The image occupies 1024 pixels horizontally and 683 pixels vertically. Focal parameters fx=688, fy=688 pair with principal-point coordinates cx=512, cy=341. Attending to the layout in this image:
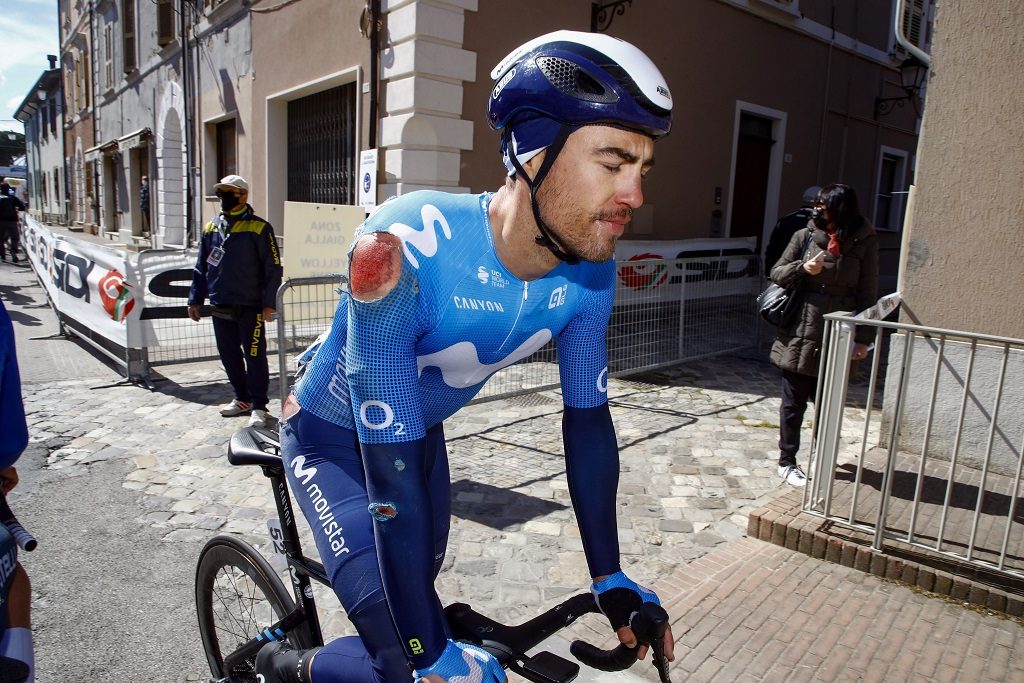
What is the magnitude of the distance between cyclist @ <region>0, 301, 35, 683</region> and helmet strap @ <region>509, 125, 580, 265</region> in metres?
1.42

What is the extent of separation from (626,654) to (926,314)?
477 centimetres

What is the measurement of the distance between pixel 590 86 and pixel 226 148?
16043 millimetres

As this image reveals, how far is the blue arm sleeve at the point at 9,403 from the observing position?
1922 millimetres

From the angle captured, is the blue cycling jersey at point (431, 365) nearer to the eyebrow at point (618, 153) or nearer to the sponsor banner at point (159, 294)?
the eyebrow at point (618, 153)

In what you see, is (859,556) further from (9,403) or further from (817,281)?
(9,403)

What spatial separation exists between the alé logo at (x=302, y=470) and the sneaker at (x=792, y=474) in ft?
13.2

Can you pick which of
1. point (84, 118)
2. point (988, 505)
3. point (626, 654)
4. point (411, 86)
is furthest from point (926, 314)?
point (84, 118)

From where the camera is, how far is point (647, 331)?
8211mm

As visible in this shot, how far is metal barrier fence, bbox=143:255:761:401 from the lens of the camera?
7.10 m

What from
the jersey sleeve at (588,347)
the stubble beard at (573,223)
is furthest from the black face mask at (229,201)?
the stubble beard at (573,223)

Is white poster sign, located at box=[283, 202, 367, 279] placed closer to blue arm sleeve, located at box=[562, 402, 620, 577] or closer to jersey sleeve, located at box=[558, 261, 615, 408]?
jersey sleeve, located at box=[558, 261, 615, 408]

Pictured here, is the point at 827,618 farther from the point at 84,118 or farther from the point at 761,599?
the point at 84,118

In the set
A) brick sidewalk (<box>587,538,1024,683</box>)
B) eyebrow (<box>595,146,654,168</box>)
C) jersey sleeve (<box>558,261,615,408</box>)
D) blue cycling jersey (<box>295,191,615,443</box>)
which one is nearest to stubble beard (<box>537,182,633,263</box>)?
eyebrow (<box>595,146,654,168</box>)

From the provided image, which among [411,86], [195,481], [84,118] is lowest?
[195,481]
